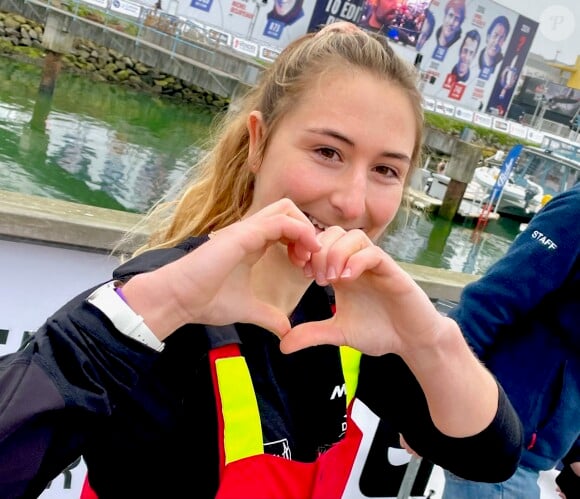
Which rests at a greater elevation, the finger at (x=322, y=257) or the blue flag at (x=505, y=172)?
the finger at (x=322, y=257)

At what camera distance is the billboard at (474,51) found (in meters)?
43.0

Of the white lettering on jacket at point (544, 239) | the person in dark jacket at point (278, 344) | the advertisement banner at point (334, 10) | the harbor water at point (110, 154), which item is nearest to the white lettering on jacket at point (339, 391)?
the person in dark jacket at point (278, 344)

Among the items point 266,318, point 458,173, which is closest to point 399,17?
point 458,173

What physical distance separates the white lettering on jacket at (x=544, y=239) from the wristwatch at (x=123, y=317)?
1.29m

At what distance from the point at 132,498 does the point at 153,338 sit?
1.13 ft

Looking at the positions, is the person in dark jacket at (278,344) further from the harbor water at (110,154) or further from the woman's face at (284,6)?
the woman's face at (284,6)

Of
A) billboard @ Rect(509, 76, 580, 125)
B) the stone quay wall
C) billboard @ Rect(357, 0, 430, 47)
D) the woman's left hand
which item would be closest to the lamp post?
billboard @ Rect(357, 0, 430, 47)

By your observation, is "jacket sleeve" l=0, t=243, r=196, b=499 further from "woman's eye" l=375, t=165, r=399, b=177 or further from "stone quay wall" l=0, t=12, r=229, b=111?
"stone quay wall" l=0, t=12, r=229, b=111

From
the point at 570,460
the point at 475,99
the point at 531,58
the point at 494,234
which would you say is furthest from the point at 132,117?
the point at 531,58

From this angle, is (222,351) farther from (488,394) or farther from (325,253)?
(488,394)

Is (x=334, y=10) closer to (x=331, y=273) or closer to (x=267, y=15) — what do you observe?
(x=267, y=15)

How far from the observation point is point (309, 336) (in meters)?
1.16

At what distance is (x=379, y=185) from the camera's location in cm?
139

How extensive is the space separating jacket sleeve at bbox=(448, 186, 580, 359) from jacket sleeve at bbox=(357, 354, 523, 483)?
494 mm
